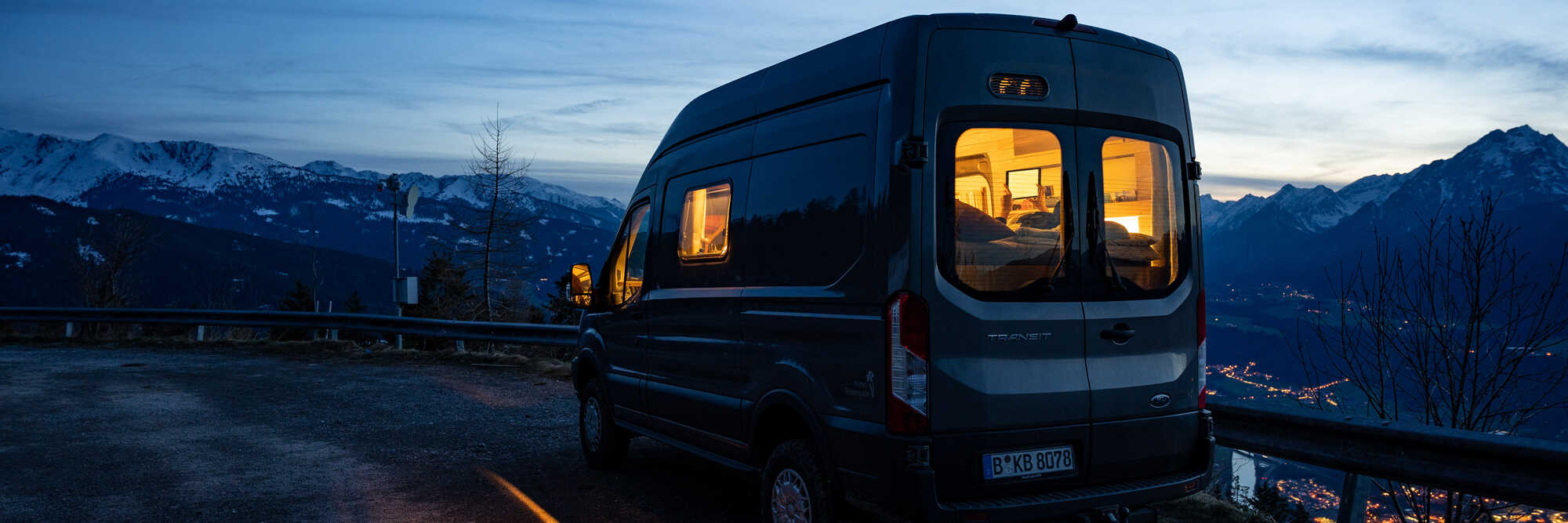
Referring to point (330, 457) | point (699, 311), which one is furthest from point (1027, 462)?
point (330, 457)

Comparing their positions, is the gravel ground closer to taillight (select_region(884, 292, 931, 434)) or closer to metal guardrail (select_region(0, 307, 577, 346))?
metal guardrail (select_region(0, 307, 577, 346))

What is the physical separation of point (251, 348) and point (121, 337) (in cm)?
384

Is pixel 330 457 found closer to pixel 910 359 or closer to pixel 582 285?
pixel 582 285

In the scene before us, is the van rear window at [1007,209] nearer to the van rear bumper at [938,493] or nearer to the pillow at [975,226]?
the pillow at [975,226]

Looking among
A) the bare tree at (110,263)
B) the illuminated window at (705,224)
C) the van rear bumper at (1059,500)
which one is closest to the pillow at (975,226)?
the van rear bumper at (1059,500)

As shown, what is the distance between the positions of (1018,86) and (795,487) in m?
2.02

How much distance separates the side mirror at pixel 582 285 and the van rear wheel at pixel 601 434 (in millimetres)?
577

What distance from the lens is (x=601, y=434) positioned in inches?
261

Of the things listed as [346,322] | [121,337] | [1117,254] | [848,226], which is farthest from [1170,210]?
[121,337]

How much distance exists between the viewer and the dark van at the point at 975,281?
12.3 feet

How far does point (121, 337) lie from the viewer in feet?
60.5

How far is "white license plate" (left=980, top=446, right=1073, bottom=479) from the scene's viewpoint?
3.78m

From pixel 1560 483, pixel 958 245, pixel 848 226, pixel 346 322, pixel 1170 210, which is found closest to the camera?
pixel 1560 483

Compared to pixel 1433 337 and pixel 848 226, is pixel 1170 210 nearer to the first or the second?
pixel 848 226
